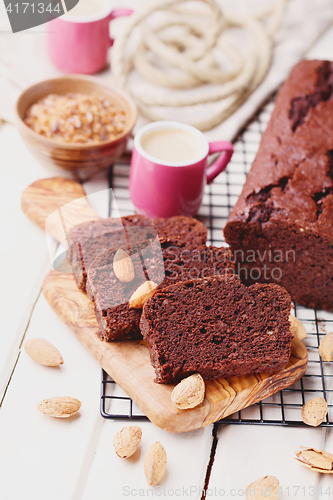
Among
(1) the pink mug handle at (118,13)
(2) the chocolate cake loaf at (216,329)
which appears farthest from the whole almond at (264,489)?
(1) the pink mug handle at (118,13)

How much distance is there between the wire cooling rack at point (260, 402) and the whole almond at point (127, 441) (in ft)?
0.30

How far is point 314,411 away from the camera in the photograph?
1982 mm

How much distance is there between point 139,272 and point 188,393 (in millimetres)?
571

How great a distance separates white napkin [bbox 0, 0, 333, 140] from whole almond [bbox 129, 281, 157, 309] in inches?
58.9

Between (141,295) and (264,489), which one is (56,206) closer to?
(141,295)

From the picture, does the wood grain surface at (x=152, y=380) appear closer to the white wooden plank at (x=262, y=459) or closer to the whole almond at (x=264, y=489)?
the white wooden plank at (x=262, y=459)

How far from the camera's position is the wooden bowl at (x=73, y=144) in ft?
8.55

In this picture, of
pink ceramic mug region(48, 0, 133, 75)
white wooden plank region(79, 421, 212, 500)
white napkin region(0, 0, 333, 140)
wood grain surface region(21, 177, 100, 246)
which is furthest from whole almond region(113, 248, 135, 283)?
pink ceramic mug region(48, 0, 133, 75)

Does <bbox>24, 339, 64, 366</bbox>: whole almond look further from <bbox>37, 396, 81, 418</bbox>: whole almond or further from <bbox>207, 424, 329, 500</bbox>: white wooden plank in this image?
<bbox>207, 424, 329, 500</bbox>: white wooden plank

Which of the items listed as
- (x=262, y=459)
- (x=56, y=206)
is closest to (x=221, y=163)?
(x=56, y=206)

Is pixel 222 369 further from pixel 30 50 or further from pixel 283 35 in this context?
pixel 283 35

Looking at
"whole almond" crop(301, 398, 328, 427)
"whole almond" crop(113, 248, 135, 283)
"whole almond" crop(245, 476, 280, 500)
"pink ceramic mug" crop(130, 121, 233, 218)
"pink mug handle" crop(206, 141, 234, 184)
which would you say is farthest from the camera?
"pink mug handle" crop(206, 141, 234, 184)

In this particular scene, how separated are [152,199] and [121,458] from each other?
132 cm

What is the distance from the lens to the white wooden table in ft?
5.77
